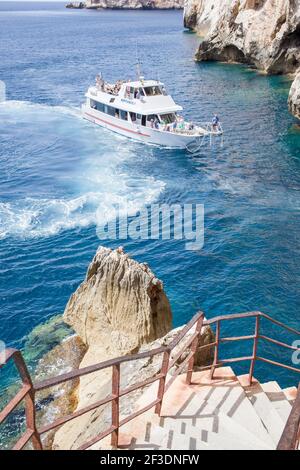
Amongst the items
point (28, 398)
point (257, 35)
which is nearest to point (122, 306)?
point (28, 398)

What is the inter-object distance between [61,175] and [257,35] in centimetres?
3975

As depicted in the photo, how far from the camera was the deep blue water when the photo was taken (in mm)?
20250

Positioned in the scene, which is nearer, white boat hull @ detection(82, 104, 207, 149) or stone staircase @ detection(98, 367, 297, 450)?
stone staircase @ detection(98, 367, 297, 450)

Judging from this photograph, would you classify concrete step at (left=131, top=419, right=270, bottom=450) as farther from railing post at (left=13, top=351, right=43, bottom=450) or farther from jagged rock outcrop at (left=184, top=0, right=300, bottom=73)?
jagged rock outcrop at (left=184, top=0, right=300, bottom=73)

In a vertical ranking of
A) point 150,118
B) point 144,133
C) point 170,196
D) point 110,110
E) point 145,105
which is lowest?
point 170,196

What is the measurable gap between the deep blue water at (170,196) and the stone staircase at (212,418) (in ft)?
27.3

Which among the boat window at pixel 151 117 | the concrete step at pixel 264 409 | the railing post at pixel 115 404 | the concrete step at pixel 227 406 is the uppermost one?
the railing post at pixel 115 404

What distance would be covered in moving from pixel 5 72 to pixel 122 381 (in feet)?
225

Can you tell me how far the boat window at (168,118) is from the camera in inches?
1529

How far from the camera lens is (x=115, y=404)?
616cm

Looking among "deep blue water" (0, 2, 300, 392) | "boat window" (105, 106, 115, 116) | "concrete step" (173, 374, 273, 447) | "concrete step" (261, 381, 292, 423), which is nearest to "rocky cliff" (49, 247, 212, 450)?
"concrete step" (261, 381, 292, 423)

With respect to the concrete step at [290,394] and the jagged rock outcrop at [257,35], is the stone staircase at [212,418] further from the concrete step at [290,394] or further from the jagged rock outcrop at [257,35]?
the jagged rock outcrop at [257,35]

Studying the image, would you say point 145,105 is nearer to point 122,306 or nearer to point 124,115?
point 124,115

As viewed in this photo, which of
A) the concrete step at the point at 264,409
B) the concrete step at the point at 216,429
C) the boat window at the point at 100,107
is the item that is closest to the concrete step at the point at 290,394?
the concrete step at the point at 264,409
